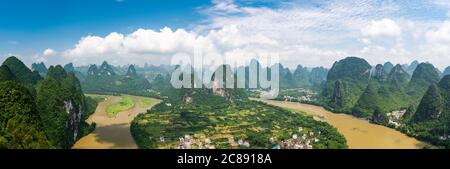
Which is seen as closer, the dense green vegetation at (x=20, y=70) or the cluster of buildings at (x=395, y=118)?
the cluster of buildings at (x=395, y=118)

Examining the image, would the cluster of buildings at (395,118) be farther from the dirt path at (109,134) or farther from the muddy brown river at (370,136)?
the dirt path at (109,134)

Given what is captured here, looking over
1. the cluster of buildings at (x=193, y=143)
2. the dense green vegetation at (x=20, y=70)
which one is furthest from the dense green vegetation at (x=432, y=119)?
the dense green vegetation at (x=20, y=70)

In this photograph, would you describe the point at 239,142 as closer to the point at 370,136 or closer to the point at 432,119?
the point at 370,136

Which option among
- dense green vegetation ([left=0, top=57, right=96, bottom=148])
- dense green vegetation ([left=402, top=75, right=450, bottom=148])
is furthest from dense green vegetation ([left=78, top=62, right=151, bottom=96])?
dense green vegetation ([left=402, top=75, right=450, bottom=148])

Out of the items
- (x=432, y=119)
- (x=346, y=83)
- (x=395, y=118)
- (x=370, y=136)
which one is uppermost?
(x=346, y=83)

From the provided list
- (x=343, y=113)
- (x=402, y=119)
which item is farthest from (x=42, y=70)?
(x=402, y=119)

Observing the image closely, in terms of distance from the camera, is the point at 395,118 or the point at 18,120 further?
the point at 395,118

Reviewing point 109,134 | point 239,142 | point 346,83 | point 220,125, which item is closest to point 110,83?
point 346,83

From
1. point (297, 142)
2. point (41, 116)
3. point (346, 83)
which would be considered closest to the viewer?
point (41, 116)

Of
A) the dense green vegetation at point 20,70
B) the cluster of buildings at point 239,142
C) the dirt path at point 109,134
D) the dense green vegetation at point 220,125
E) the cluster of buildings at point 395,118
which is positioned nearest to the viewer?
the cluster of buildings at point 239,142

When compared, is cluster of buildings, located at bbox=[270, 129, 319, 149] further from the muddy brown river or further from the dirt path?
the dirt path
